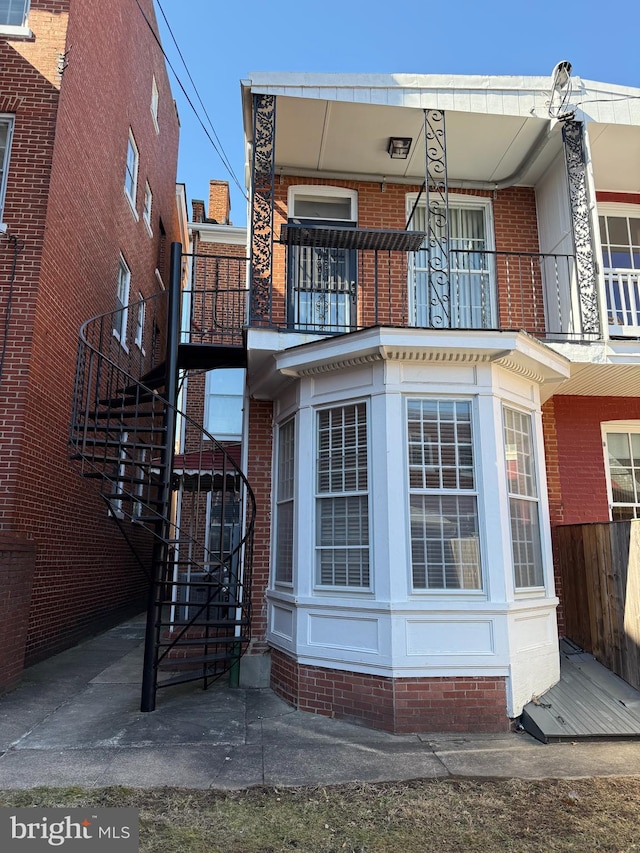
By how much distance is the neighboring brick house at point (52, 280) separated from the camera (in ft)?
23.3

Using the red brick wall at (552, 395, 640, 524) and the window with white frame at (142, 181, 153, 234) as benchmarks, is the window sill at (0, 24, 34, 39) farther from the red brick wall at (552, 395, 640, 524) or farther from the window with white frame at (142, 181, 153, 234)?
the red brick wall at (552, 395, 640, 524)

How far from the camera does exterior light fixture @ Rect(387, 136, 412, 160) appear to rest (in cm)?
749

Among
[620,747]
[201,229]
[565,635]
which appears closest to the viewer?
[620,747]

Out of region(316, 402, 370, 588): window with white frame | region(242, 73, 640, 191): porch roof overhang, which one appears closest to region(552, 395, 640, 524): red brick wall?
region(316, 402, 370, 588): window with white frame

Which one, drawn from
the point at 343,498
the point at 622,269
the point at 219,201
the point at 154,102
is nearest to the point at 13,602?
the point at 343,498

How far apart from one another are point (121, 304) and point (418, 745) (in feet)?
31.4

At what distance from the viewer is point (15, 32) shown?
8227mm

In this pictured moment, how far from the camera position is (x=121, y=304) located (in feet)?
38.3

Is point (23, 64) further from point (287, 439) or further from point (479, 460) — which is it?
point (479, 460)

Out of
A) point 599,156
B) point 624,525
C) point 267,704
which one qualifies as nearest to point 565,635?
point 624,525

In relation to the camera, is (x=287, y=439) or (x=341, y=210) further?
(x=341, y=210)

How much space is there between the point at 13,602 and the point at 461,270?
21.8 feet

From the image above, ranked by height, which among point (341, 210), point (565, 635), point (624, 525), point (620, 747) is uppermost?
point (341, 210)

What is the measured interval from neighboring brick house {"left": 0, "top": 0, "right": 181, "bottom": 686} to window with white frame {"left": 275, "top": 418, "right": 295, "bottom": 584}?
2.85 meters
